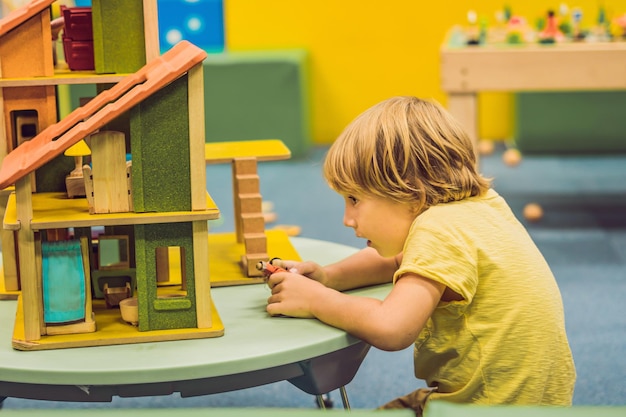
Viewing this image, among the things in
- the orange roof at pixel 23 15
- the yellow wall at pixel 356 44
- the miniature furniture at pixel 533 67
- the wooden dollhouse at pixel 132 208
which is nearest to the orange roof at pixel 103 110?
the wooden dollhouse at pixel 132 208

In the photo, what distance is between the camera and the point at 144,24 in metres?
1.29

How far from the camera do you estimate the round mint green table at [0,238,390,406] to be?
1.09m

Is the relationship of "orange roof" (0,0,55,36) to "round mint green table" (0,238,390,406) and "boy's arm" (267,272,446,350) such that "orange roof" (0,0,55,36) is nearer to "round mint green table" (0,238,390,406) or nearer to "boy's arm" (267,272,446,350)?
"round mint green table" (0,238,390,406)

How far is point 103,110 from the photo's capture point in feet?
3.70

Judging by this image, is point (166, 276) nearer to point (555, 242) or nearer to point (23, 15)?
point (23, 15)

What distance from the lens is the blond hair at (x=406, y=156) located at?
4.03 feet

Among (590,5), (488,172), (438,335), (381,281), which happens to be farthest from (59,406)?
(590,5)

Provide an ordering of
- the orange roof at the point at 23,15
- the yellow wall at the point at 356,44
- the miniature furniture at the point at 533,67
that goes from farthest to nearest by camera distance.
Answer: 1. the yellow wall at the point at 356,44
2. the miniature furniture at the point at 533,67
3. the orange roof at the point at 23,15

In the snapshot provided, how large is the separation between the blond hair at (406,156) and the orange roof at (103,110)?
0.25 m

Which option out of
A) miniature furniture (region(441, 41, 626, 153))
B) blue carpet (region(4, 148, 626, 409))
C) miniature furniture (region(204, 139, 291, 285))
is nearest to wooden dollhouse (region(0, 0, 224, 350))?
miniature furniture (region(204, 139, 291, 285))

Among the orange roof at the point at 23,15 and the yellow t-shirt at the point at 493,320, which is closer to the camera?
the yellow t-shirt at the point at 493,320

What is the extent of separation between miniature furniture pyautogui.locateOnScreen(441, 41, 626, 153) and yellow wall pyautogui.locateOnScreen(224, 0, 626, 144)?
1954 millimetres

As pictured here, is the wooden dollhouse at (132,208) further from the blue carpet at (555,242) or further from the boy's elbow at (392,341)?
the blue carpet at (555,242)

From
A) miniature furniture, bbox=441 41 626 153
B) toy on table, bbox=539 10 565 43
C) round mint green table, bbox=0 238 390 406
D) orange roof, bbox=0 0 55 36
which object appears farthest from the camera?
toy on table, bbox=539 10 565 43
